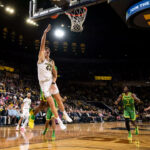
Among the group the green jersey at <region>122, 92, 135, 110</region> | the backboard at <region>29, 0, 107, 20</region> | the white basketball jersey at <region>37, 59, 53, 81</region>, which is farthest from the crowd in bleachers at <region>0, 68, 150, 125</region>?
the white basketball jersey at <region>37, 59, 53, 81</region>

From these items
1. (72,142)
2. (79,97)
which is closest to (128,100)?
(72,142)

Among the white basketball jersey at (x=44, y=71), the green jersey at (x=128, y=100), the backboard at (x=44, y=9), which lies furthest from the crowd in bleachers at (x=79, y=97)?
the white basketball jersey at (x=44, y=71)

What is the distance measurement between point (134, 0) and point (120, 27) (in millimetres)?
12676

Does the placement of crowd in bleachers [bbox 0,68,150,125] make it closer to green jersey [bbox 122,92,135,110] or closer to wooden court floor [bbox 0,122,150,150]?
wooden court floor [bbox 0,122,150,150]

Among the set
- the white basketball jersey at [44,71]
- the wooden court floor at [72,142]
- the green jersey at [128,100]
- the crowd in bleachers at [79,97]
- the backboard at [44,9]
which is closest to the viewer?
the white basketball jersey at [44,71]

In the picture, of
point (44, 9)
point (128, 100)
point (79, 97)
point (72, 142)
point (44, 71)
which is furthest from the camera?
point (79, 97)

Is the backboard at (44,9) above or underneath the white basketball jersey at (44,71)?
above

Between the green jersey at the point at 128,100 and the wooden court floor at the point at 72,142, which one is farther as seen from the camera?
the green jersey at the point at 128,100

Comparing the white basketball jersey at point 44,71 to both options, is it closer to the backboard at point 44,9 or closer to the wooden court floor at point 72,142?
the wooden court floor at point 72,142

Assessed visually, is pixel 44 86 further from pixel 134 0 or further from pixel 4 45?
pixel 4 45

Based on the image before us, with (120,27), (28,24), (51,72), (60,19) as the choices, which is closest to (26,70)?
(28,24)

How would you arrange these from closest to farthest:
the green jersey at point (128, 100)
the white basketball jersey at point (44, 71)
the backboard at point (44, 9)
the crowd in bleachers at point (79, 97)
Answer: the white basketball jersey at point (44, 71) → the backboard at point (44, 9) → the green jersey at point (128, 100) → the crowd in bleachers at point (79, 97)

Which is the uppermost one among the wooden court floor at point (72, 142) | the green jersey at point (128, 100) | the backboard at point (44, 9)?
the backboard at point (44, 9)

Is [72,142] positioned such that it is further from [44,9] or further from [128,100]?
[44,9]
